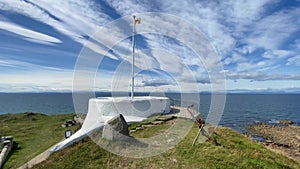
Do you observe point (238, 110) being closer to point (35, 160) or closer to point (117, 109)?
point (117, 109)

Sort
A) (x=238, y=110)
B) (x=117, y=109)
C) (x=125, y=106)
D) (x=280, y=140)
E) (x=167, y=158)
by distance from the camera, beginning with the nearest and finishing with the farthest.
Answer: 1. (x=167, y=158)
2. (x=117, y=109)
3. (x=125, y=106)
4. (x=280, y=140)
5. (x=238, y=110)

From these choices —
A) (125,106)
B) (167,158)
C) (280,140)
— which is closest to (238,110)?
(280,140)

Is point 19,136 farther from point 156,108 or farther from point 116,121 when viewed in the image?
point 156,108

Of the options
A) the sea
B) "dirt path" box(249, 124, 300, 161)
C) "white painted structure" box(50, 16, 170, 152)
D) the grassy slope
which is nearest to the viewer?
the grassy slope

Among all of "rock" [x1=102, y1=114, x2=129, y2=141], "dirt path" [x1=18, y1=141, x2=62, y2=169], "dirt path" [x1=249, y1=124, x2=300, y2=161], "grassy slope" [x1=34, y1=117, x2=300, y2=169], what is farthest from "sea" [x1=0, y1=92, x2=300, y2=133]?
"grassy slope" [x1=34, y1=117, x2=300, y2=169]

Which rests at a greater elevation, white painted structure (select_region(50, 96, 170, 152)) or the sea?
white painted structure (select_region(50, 96, 170, 152))

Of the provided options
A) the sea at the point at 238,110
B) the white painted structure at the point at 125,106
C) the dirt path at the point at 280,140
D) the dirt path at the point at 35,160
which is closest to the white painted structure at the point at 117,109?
the white painted structure at the point at 125,106

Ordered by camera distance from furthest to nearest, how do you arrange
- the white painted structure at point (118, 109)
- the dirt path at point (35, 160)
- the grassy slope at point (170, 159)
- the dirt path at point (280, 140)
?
1. the dirt path at point (280, 140)
2. the white painted structure at point (118, 109)
3. the dirt path at point (35, 160)
4. the grassy slope at point (170, 159)

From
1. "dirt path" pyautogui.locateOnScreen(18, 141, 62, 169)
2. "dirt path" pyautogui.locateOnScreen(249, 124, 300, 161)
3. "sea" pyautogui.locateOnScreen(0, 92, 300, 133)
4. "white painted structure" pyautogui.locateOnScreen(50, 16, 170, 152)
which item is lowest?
"dirt path" pyautogui.locateOnScreen(249, 124, 300, 161)

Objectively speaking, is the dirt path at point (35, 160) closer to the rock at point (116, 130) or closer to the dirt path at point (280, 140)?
the rock at point (116, 130)

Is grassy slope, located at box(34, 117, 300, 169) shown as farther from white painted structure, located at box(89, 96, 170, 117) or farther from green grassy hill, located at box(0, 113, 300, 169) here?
white painted structure, located at box(89, 96, 170, 117)

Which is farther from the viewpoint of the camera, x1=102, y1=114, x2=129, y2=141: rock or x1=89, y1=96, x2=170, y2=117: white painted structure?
x1=89, y1=96, x2=170, y2=117: white painted structure

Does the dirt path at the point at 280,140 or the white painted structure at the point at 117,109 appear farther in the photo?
the dirt path at the point at 280,140

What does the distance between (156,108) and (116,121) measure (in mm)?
9084
